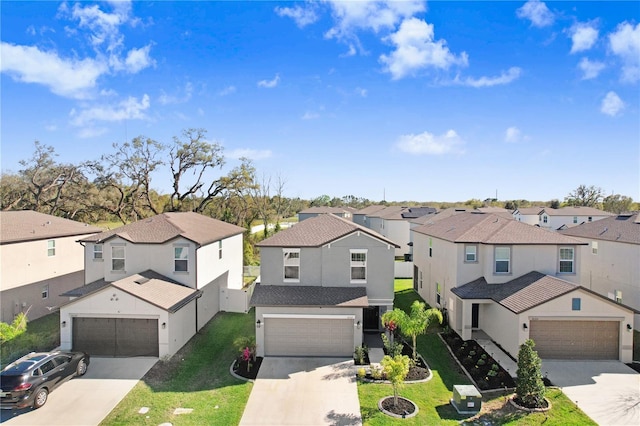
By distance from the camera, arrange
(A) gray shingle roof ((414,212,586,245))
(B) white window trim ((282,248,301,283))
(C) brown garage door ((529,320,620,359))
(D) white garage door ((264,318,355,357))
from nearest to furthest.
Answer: (C) brown garage door ((529,320,620,359)) < (D) white garage door ((264,318,355,357)) < (B) white window trim ((282,248,301,283)) < (A) gray shingle roof ((414,212,586,245))

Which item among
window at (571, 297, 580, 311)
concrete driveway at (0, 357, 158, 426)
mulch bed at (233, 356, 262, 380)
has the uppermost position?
window at (571, 297, 580, 311)

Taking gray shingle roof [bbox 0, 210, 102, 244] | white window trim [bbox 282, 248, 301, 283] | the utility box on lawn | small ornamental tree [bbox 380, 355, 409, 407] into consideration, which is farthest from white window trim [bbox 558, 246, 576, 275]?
gray shingle roof [bbox 0, 210, 102, 244]

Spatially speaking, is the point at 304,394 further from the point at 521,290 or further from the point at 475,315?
the point at 475,315

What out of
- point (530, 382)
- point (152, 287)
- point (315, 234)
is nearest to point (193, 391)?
point (152, 287)

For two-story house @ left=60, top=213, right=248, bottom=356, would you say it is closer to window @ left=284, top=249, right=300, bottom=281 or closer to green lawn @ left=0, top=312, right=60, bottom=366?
green lawn @ left=0, top=312, right=60, bottom=366

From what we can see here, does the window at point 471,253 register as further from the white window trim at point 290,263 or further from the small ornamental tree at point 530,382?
the white window trim at point 290,263

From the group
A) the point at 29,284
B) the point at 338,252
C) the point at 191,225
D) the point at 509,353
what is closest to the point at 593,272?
the point at 509,353

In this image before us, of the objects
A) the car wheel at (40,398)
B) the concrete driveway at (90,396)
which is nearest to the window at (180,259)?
the concrete driveway at (90,396)
